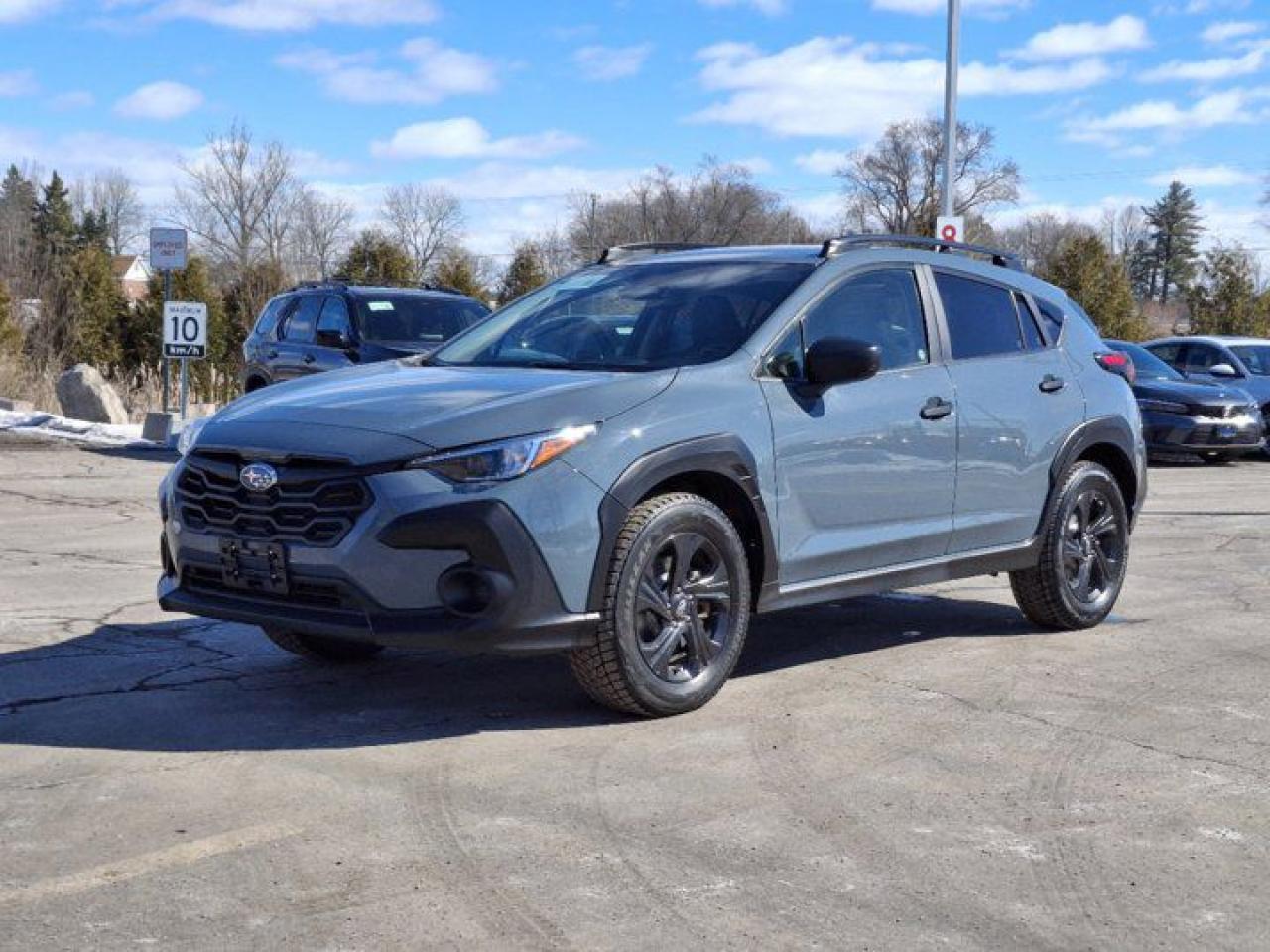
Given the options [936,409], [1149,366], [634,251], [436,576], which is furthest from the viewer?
[1149,366]

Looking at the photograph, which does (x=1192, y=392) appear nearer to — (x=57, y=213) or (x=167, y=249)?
(x=167, y=249)

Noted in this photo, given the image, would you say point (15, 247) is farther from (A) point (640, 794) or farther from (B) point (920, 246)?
(A) point (640, 794)

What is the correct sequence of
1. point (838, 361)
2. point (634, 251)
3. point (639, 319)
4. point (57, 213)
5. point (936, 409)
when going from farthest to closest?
point (57, 213), point (634, 251), point (936, 409), point (639, 319), point (838, 361)

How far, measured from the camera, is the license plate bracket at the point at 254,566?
17.2 feet

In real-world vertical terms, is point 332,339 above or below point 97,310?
below

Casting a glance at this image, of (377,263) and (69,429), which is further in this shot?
(377,263)

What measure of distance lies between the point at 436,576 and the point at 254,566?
70cm

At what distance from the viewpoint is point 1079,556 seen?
7.55 metres

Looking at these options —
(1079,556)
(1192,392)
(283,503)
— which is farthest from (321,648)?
(1192,392)

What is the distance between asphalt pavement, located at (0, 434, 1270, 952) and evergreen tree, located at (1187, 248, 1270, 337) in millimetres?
35100

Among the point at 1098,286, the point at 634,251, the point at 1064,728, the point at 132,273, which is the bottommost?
the point at 1064,728

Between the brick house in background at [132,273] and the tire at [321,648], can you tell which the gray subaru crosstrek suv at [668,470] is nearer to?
the tire at [321,648]

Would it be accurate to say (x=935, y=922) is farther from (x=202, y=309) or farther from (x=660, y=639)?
(x=202, y=309)

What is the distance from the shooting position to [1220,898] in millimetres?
3977
